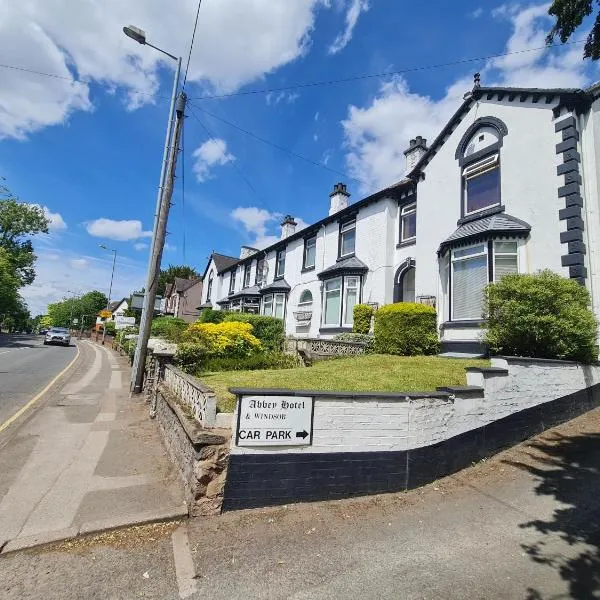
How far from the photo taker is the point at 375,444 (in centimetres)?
518

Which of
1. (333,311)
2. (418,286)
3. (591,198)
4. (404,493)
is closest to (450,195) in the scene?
(418,286)

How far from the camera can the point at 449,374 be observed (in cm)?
907

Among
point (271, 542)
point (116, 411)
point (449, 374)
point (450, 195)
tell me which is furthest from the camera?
point (450, 195)

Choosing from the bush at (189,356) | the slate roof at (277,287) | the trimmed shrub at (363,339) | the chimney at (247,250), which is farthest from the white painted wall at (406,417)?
the chimney at (247,250)

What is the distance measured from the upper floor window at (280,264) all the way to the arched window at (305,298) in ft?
12.4

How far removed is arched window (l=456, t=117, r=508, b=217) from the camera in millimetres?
13133

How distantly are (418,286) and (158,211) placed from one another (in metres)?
9.91

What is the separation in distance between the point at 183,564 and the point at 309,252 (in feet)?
68.5

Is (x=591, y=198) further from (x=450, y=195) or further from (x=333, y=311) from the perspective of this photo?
(x=333, y=311)

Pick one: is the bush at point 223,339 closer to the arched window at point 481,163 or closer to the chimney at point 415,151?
the arched window at point 481,163

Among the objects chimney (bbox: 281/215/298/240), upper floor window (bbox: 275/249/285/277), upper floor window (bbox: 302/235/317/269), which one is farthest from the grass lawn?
chimney (bbox: 281/215/298/240)

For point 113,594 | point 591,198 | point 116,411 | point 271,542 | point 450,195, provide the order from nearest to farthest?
point 113,594 → point 271,542 → point 116,411 → point 591,198 → point 450,195

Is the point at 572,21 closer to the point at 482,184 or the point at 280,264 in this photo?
the point at 482,184

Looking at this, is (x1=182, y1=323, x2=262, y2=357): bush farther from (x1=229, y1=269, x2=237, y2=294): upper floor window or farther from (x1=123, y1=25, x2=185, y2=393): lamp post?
(x1=229, y1=269, x2=237, y2=294): upper floor window
